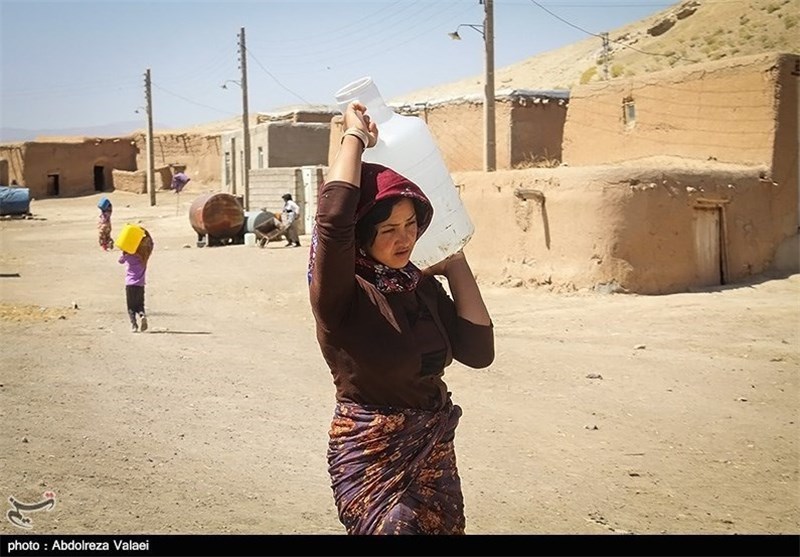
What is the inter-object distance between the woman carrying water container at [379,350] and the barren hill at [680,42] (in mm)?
16621

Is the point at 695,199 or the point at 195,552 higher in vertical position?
the point at 695,199

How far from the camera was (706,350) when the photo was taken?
355 inches

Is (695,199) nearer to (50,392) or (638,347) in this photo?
(638,347)

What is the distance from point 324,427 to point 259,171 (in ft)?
65.7

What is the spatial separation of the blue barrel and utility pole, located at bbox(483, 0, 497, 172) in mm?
20303

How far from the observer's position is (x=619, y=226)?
39.3ft

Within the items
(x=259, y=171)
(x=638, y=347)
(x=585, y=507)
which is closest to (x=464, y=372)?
(x=638, y=347)

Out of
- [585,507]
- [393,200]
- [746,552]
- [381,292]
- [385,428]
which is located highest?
[393,200]

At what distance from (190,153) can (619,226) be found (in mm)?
30981

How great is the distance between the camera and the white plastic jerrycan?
289 centimetres

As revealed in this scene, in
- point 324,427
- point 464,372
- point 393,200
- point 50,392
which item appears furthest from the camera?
point 464,372

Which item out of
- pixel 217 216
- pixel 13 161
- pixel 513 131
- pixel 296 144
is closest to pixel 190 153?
pixel 13 161

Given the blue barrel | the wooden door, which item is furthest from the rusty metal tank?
the wooden door

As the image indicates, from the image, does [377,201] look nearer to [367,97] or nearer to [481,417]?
[367,97]
